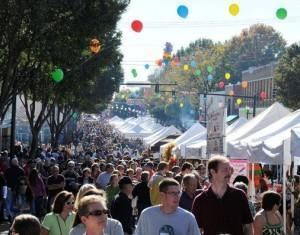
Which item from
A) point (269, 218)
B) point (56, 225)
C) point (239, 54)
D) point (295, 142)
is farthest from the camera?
point (239, 54)

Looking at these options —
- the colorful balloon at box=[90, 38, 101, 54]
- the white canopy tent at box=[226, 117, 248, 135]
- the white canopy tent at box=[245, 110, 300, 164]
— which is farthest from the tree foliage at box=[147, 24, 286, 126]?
the white canopy tent at box=[245, 110, 300, 164]

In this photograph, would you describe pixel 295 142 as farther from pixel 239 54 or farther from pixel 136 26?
pixel 239 54

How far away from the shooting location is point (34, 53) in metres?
25.4

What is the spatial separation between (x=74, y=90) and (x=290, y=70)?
28317 mm

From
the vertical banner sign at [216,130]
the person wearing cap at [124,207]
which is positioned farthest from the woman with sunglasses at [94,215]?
the vertical banner sign at [216,130]

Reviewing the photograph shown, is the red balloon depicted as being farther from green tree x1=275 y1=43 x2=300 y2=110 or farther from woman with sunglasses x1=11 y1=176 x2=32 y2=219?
green tree x1=275 y1=43 x2=300 y2=110

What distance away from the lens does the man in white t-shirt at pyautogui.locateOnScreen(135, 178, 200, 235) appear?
7039mm

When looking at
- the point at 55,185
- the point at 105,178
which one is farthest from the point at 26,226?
the point at 105,178

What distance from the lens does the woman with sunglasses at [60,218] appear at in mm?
8281

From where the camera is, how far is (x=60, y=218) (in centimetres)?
838

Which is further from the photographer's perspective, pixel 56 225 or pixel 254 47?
pixel 254 47

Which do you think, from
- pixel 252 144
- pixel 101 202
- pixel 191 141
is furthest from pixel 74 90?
pixel 101 202

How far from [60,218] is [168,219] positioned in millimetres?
1690

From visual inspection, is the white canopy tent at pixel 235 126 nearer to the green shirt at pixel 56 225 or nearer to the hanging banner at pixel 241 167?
the hanging banner at pixel 241 167
